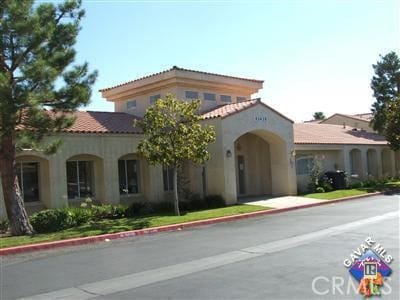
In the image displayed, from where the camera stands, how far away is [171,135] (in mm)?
18297

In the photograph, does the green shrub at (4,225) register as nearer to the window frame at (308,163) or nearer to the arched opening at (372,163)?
the window frame at (308,163)

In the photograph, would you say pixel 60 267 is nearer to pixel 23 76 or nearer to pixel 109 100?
pixel 23 76

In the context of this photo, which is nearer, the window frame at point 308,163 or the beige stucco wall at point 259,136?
the beige stucco wall at point 259,136

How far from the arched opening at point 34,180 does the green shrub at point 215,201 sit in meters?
6.47

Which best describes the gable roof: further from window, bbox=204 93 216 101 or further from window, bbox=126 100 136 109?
window, bbox=126 100 136 109

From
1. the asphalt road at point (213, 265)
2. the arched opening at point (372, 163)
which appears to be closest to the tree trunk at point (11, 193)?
the asphalt road at point (213, 265)

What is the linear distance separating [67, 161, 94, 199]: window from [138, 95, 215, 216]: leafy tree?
3478mm

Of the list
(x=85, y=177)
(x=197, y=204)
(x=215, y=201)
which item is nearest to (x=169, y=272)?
(x=197, y=204)

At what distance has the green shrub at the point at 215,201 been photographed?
21531mm

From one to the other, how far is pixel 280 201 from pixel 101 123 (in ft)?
28.0

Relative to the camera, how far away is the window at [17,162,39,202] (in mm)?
18781

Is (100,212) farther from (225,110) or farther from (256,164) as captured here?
(256,164)

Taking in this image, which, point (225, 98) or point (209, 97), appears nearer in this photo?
point (209, 97)

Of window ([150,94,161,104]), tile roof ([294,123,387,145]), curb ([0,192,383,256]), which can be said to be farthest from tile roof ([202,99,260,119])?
tile roof ([294,123,387,145])
